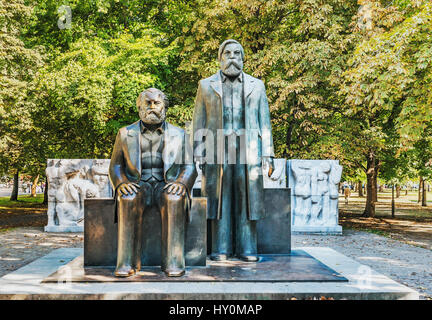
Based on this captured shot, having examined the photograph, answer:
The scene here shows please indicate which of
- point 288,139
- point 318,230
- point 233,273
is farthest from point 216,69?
point 233,273

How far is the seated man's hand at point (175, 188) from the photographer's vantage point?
4543 mm

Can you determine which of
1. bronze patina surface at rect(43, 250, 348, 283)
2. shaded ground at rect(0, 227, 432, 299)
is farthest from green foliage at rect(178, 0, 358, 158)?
bronze patina surface at rect(43, 250, 348, 283)

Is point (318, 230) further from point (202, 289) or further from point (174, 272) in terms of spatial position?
point (202, 289)

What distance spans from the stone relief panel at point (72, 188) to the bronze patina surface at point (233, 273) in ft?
27.1

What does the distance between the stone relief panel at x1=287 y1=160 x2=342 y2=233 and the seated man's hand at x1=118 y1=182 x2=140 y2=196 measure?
9139 mm

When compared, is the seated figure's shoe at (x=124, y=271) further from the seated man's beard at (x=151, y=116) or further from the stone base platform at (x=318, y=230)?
the stone base platform at (x=318, y=230)

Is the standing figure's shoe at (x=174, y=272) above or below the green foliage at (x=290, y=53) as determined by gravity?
below

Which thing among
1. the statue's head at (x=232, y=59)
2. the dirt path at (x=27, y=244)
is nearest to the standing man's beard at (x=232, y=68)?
the statue's head at (x=232, y=59)

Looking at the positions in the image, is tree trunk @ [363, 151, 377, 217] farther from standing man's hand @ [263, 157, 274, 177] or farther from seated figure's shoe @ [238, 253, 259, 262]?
seated figure's shoe @ [238, 253, 259, 262]

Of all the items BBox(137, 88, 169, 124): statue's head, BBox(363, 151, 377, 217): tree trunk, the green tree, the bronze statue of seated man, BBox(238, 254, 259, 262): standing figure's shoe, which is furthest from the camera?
BBox(363, 151, 377, 217): tree trunk

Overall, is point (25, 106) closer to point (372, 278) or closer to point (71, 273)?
point (71, 273)

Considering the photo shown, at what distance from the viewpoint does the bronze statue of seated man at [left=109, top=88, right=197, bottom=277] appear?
4.47 metres

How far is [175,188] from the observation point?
4.55 meters
